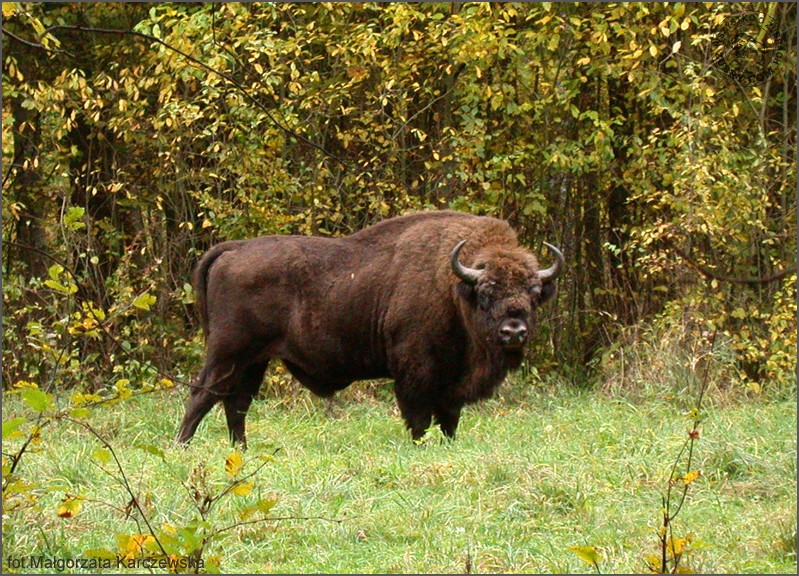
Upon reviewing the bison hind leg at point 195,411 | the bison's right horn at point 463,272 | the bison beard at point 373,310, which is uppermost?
the bison's right horn at point 463,272

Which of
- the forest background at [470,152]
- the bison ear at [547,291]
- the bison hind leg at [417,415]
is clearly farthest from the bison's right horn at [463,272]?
the forest background at [470,152]

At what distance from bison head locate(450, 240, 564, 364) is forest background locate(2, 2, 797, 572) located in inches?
96.7

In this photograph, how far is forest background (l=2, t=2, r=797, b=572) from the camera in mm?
11859

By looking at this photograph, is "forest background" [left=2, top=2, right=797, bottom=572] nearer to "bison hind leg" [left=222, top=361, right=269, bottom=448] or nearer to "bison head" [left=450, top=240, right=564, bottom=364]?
"bison hind leg" [left=222, top=361, right=269, bottom=448]

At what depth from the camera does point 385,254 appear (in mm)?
10094

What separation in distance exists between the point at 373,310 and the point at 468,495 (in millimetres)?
3639

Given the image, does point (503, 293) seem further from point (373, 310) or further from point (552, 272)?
point (373, 310)

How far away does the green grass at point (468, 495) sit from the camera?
5453mm

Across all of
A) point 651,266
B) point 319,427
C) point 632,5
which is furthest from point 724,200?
point 319,427

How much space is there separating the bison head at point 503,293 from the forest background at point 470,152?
2457 millimetres

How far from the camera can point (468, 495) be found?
255 inches

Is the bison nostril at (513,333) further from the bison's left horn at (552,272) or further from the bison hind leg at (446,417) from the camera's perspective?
the bison hind leg at (446,417)

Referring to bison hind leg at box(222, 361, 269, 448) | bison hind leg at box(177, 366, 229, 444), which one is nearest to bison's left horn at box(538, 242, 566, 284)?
bison hind leg at box(222, 361, 269, 448)

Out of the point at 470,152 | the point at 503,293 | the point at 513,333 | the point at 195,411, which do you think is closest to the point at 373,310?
the point at 503,293
